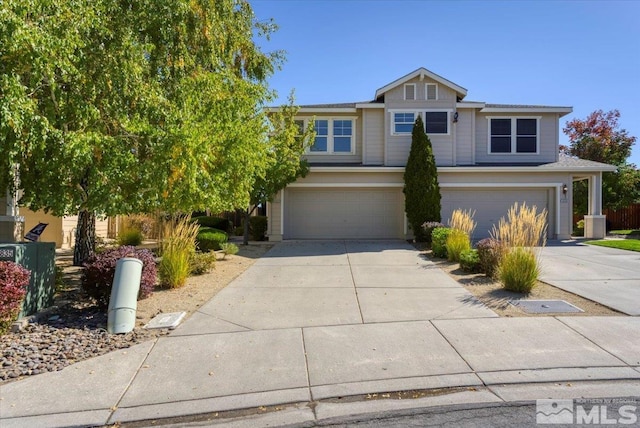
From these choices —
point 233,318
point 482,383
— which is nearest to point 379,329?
point 482,383

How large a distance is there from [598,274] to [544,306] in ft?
13.0

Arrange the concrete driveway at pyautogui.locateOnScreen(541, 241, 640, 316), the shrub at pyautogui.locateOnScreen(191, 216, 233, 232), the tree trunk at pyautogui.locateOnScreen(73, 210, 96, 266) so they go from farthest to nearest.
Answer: the shrub at pyautogui.locateOnScreen(191, 216, 233, 232) < the tree trunk at pyautogui.locateOnScreen(73, 210, 96, 266) < the concrete driveway at pyautogui.locateOnScreen(541, 241, 640, 316)

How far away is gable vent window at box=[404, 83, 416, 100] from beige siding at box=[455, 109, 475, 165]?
225cm

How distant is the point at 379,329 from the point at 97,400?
354 centimetres

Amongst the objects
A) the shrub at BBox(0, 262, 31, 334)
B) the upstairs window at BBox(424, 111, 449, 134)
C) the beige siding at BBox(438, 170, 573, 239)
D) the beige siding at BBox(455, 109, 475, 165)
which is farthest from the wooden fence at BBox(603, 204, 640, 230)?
the shrub at BBox(0, 262, 31, 334)

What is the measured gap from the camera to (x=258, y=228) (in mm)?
18859

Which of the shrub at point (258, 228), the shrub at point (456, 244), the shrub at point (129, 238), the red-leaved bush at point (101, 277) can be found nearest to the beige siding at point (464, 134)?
the shrub at point (456, 244)

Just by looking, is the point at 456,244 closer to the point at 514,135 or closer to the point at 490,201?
the point at 490,201

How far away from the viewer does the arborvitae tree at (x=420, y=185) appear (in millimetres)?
16219

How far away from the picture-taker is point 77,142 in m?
5.98

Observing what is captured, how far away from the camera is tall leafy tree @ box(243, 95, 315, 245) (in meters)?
15.3

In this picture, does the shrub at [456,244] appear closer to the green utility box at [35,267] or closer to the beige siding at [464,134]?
the beige siding at [464,134]

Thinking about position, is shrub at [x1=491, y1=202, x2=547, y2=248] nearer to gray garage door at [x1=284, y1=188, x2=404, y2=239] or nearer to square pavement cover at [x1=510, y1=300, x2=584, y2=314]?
square pavement cover at [x1=510, y1=300, x2=584, y2=314]

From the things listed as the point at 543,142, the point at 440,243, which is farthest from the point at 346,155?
the point at 543,142
